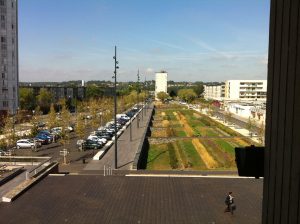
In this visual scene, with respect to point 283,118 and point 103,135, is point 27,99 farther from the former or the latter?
point 283,118

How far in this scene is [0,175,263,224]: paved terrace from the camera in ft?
40.6

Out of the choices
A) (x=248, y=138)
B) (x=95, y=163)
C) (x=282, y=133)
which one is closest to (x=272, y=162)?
(x=282, y=133)

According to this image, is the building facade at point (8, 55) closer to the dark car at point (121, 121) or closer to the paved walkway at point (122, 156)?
the dark car at point (121, 121)

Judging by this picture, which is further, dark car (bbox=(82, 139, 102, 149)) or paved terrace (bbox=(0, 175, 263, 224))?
dark car (bbox=(82, 139, 102, 149))

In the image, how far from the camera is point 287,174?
9.18 ft

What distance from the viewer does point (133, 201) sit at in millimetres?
14156

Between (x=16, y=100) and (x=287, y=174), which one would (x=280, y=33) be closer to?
(x=287, y=174)

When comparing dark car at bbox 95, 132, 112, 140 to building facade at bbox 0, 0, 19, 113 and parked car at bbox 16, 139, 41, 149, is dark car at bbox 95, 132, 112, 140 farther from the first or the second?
building facade at bbox 0, 0, 19, 113

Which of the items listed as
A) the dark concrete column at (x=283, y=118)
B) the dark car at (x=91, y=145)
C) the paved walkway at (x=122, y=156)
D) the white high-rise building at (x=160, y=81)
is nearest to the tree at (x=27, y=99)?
the paved walkway at (x=122, y=156)

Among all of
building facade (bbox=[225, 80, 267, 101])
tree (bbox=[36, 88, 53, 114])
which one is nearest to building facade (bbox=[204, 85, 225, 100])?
building facade (bbox=[225, 80, 267, 101])

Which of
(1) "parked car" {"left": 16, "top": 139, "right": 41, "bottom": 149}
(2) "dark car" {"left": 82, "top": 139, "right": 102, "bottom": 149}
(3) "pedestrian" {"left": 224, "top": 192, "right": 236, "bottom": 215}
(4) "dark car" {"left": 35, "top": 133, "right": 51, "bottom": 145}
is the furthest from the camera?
(4) "dark car" {"left": 35, "top": 133, "right": 51, "bottom": 145}

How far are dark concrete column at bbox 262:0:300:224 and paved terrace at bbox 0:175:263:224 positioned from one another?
935 centimetres

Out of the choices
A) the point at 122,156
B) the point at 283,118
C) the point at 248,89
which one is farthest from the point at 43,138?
the point at 248,89

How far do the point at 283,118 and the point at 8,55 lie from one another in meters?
55.5
